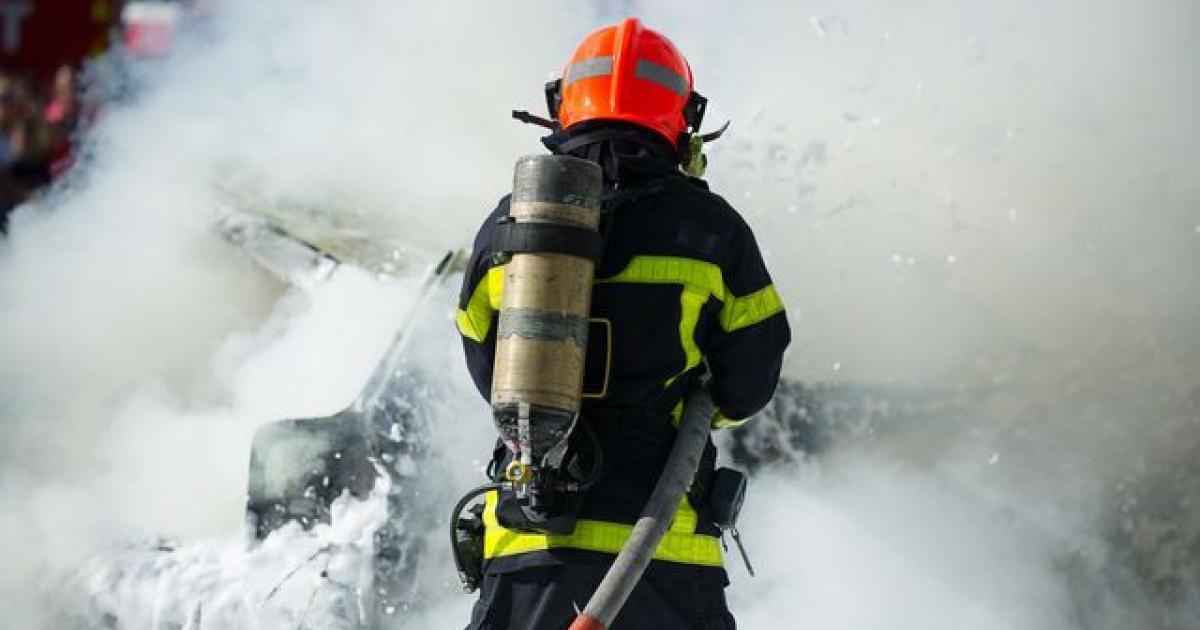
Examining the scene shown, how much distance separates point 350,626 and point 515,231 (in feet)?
6.10

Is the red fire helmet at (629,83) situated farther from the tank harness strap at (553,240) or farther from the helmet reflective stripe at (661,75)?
the tank harness strap at (553,240)

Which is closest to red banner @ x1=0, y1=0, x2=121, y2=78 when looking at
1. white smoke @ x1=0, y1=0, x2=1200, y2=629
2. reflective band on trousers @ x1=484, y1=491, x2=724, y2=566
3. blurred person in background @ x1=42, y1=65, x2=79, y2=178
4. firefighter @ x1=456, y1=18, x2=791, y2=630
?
blurred person in background @ x1=42, y1=65, x2=79, y2=178

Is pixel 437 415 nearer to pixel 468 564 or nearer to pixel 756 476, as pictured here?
pixel 756 476

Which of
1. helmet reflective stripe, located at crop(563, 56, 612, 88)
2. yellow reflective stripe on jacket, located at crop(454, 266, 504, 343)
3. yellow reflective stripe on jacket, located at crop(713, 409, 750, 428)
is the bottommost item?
yellow reflective stripe on jacket, located at crop(713, 409, 750, 428)

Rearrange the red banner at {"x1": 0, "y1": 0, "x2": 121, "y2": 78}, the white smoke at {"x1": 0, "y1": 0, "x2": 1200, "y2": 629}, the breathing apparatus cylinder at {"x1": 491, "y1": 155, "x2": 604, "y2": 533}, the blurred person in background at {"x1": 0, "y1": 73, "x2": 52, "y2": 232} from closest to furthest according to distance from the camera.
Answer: the breathing apparatus cylinder at {"x1": 491, "y1": 155, "x2": 604, "y2": 533} < the white smoke at {"x1": 0, "y1": 0, "x2": 1200, "y2": 629} < the blurred person in background at {"x1": 0, "y1": 73, "x2": 52, "y2": 232} < the red banner at {"x1": 0, "y1": 0, "x2": 121, "y2": 78}

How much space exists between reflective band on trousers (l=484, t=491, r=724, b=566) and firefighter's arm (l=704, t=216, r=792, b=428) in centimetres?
23

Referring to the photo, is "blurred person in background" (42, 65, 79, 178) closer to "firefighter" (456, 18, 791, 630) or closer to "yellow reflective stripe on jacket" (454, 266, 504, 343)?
"yellow reflective stripe on jacket" (454, 266, 504, 343)

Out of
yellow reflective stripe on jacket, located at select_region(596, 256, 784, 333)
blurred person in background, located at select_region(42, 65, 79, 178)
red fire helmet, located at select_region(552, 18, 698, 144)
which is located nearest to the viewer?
yellow reflective stripe on jacket, located at select_region(596, 256, 784, 333)

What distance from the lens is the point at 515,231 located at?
256 centimetres

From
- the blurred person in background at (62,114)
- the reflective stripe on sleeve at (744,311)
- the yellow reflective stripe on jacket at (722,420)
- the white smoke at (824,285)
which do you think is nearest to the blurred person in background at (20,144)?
the blurred person in background at (62,114)

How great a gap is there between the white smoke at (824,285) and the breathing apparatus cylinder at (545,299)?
1.67m

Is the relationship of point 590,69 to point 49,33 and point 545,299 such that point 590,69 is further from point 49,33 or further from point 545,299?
point 49,33

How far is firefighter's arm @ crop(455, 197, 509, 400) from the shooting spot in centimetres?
277

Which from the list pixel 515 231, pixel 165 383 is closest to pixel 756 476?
pixel 515 231
